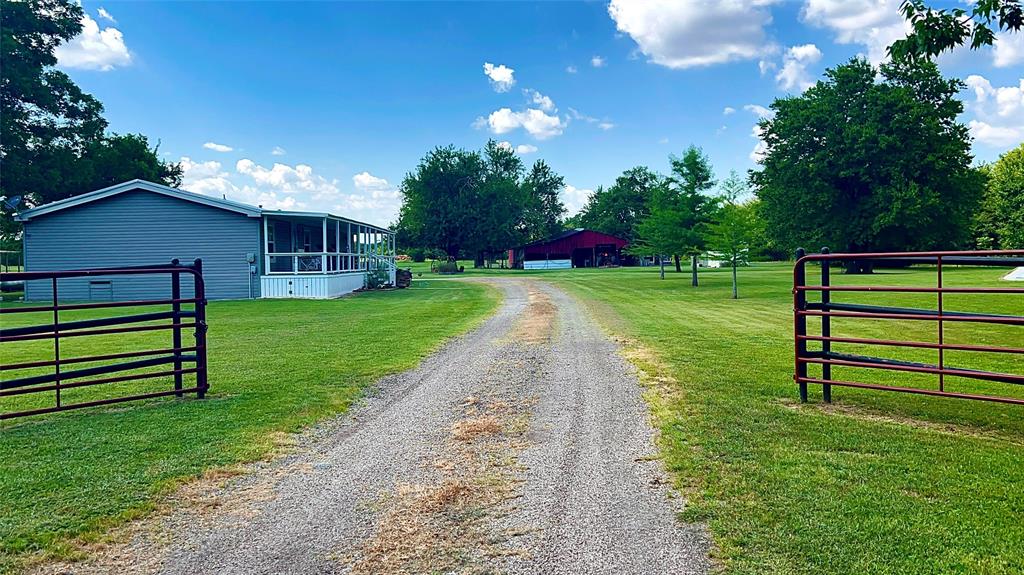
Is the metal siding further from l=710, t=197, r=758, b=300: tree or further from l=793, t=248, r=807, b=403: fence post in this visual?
l=793, t=248, r=807, b=403: fence post

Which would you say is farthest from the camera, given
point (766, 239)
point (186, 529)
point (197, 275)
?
point (766, 239)

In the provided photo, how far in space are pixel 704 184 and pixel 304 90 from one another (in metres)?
20.1

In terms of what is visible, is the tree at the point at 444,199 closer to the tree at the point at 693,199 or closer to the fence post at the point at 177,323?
the tree at the point at 693,199

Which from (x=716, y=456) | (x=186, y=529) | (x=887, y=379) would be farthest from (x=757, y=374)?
(x=186, y=529)

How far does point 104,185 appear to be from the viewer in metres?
32.9

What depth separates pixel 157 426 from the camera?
556 centimetres

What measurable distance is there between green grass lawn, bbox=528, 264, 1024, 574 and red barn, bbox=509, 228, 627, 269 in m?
54.6

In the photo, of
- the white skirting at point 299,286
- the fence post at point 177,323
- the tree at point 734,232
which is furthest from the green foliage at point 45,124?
the tree at point 734,232

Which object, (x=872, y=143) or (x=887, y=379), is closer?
(x=887, y=379)

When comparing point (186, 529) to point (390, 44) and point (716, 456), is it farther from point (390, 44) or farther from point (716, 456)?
point (390, 44)

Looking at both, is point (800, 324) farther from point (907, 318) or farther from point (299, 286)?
point (299, 286)

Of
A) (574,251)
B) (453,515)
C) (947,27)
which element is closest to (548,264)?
(574,251)

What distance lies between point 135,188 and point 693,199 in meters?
23.1

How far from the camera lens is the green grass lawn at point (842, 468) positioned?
3.03 metres
